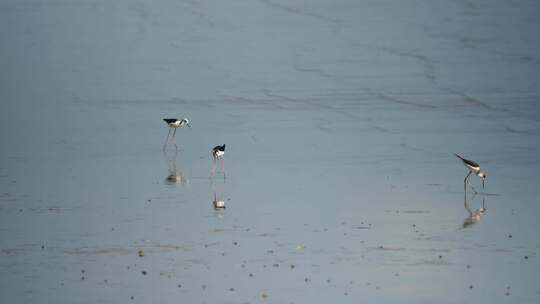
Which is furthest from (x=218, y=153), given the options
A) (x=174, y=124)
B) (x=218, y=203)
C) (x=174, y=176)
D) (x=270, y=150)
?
(x=174, y=124)

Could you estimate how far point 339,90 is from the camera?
97.6ft

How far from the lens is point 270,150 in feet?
75.4

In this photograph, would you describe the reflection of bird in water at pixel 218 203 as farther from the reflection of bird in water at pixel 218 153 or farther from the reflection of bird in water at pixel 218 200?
the reflection of bird in water at pixel 218 153

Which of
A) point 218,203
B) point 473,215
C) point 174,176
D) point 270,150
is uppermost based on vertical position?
point 270,150

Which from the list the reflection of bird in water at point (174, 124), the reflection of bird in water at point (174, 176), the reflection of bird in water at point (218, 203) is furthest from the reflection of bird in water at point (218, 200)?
the reflection of bird in water at point (174, 124)

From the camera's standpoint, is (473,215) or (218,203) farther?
(218,203)

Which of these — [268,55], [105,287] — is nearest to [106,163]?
[105,287]

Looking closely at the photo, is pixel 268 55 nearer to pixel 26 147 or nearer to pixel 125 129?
pixel 125 129

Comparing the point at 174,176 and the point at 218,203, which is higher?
the point at 174,176

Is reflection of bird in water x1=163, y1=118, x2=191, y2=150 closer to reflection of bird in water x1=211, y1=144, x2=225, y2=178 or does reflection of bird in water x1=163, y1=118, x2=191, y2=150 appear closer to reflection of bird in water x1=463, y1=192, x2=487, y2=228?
reflection of bird in water x1=211, y1=144, x2=225, y2=178

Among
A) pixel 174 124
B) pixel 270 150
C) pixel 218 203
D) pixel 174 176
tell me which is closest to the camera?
pixel 218 203

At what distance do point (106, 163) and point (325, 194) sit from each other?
4.66m

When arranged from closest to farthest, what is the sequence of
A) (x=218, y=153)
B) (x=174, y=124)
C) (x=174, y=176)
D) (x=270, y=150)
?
(x=174, y=176)
(x=218, y=153)
(x=270, y=150)
(x=174, y=124)

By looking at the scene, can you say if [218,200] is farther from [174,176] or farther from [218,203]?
[174,176]
